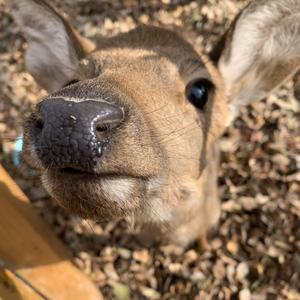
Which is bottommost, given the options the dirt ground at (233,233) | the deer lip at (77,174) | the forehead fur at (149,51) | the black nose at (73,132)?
the dirt ground at (233,233)

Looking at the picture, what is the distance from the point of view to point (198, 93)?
323 centimetres

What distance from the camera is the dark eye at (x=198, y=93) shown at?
10.5 feet

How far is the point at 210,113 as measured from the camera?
337cm

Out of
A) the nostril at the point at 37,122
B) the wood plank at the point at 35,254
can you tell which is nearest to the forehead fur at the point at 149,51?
the nostril at the point at 37,122

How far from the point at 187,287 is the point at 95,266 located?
0.83 meters

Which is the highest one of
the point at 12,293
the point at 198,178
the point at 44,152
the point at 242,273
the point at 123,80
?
the point at 44,152

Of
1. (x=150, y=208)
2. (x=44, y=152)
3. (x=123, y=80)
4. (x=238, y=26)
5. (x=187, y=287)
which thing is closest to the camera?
(x=44, y=152)

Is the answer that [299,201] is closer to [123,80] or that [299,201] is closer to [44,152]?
[123,80]

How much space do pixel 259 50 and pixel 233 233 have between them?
171 cm

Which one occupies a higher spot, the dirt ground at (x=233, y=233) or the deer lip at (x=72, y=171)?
the deer lip at (x=72, y=171)

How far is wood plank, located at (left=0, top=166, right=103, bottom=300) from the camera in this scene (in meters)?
3.75

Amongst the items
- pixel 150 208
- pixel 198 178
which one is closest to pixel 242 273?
pixel 198 178

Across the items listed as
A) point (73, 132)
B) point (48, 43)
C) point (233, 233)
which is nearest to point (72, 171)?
point (73, 132)

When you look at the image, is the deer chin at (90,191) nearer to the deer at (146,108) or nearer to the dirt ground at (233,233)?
the deer at (146,108)
